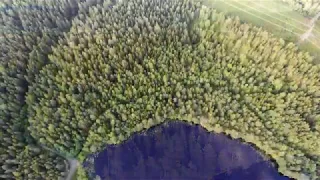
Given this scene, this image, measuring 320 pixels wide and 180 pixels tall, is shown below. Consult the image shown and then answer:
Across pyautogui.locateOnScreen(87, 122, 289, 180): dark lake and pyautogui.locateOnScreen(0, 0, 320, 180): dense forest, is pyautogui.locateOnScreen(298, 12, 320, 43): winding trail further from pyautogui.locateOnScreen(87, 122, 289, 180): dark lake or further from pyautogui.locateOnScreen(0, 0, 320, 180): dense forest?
pyautogui.locateOnScreen(87, 122, 289, 180): dark lake

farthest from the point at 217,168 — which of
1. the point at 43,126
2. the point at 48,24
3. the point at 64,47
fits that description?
the point at 48,24

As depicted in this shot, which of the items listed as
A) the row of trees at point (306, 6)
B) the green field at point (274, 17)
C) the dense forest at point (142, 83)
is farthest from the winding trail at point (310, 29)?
the dense forest at point (142, 83)

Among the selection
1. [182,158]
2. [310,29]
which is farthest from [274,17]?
[182,158]

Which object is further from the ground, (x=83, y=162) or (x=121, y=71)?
(x=121, y=71)

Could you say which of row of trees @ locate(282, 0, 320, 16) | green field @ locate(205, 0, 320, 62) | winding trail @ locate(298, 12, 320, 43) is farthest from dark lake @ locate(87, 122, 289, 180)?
row of trees @ locate(282, 0, 320, 16)

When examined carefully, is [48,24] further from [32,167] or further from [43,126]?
[32,167]

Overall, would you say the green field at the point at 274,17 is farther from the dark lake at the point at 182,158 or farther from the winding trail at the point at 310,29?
the dark lake at the point at 182,158
